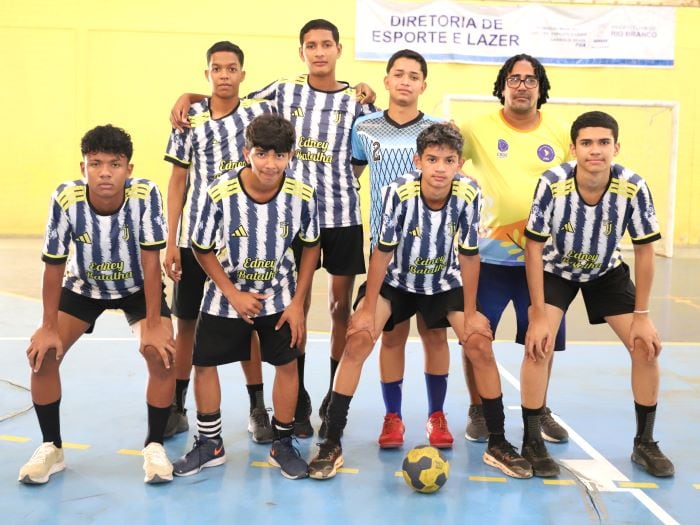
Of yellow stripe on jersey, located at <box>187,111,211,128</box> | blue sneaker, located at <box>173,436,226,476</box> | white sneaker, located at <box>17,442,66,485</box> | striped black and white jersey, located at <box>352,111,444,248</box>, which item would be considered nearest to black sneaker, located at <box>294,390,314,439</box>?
blue sneaker, located at <box>173,436,226,476</box>

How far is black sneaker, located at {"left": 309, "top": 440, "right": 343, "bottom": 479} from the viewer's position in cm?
334

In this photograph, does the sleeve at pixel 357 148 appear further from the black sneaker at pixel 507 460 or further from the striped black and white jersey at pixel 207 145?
the black sneaker at pixel 507 460

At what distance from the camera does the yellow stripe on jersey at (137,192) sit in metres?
3.34

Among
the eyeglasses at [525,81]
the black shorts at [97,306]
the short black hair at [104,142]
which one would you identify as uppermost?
the eyeglasses at [525,81]

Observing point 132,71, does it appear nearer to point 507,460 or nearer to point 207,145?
point 207,145

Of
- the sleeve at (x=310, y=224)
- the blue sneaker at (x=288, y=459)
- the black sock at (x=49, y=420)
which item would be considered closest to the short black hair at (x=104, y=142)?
the sleeve at (x=310, y=224)

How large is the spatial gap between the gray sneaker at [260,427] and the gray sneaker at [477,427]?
915 millimetres

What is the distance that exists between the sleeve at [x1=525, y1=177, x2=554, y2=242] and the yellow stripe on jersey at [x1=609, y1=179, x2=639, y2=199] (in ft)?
0.84

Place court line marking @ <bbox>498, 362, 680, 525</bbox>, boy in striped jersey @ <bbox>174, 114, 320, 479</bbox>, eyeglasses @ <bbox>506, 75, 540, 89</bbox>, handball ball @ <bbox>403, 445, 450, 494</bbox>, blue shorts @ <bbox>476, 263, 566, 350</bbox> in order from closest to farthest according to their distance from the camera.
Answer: court line marking @ <bbox>498, 362, 680, 525</bbox> < handball ball @ <bbox>403, 445, 450, 494</bbox> < boy in striped jersey @ <bbox>174, 114, 320, 479</bbox> < eyeglasses @ <bbox>506, 75, 540, 89</bbox> < blue shorts @ <bbox>476, 263, 566, 350</bbox>

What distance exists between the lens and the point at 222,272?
3.32 metres

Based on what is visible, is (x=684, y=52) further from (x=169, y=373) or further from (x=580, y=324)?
(x=169, y=373)

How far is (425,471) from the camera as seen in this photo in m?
3.18

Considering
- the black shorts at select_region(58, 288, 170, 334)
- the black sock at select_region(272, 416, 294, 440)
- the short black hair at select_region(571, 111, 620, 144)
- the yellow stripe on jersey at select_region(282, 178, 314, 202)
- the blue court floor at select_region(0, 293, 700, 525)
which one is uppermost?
the short black hair at select_region(571, 111, 620, 144)

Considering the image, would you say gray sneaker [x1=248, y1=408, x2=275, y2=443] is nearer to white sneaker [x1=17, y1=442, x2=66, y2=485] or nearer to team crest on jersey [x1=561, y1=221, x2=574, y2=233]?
white sneaker [x1=17, y1=442, x2=66, y2=485]
